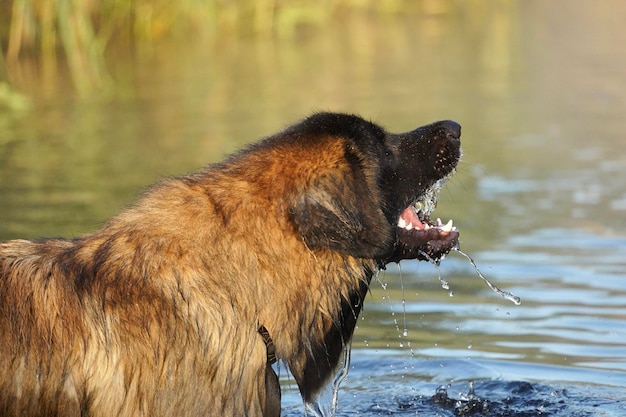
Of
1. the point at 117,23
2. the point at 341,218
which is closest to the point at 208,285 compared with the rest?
the point at 341,218

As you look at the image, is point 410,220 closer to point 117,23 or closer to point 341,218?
point 341,218

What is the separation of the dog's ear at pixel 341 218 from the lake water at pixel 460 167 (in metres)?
2.20

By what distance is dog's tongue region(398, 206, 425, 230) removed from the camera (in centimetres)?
525

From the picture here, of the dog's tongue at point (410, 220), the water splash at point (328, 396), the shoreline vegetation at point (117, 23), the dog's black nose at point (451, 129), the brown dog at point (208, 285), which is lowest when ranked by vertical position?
the water splash at point (328, 396)

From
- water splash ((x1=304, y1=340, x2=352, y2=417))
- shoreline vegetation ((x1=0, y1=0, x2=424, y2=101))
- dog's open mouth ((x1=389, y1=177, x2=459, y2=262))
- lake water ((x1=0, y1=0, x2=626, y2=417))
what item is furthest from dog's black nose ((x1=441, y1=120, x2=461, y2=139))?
shoreline vegetation ((x1=0, y1=0, x2=424, y2=101))

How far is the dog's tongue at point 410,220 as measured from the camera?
207 inches

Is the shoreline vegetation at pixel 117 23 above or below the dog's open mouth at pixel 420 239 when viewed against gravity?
above

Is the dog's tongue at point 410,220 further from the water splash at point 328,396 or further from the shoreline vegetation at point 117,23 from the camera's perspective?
the shoreline vegetation at point 117,23

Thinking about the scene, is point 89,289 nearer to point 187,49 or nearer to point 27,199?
point 27,199

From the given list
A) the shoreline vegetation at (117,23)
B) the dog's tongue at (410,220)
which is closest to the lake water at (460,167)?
the shoreline vegetation at (117,23)

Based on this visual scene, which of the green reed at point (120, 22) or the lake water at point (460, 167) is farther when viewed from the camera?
the green reed at point (120, 22)

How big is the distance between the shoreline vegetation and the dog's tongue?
841 centimetres

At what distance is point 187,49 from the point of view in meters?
24.6

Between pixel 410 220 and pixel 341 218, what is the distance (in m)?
0.77
